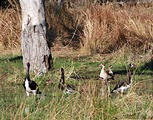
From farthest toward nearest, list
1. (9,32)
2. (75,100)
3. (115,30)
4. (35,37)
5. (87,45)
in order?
(9,32), (115,30), (87,45), (35,37), (75,100)

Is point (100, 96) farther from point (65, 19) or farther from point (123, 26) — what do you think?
point (65, 19)

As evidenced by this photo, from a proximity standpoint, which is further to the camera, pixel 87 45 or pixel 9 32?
pixel 9 32

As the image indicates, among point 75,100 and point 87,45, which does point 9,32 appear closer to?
point 87,45

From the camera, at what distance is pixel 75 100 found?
5621 mm

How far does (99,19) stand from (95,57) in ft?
6.68

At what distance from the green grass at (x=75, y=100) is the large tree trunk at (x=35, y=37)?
434 mm

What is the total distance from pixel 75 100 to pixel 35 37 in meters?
4.76

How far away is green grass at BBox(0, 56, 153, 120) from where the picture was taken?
5480 millimetres

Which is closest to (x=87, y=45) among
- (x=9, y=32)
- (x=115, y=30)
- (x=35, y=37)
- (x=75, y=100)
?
(x=115, y=30)

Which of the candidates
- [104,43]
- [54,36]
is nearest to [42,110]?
[104,43]

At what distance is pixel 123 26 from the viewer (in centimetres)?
1422

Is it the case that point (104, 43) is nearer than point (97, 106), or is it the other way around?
point (97, 106)

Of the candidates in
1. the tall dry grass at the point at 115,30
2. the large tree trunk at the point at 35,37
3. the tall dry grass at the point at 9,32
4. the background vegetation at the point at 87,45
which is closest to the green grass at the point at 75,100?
the background vegetation at the point at 87,45

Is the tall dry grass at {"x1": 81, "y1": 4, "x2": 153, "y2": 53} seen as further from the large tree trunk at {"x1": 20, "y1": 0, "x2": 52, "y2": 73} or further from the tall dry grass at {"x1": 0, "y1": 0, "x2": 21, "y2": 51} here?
the large tree trunk at {"x1": 20, "y1": 0, "x2": 52, "y2": 73}
